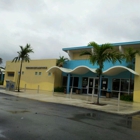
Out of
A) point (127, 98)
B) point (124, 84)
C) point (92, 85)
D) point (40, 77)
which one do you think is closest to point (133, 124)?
point (127, 98)

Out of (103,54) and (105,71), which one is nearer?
(103,54)

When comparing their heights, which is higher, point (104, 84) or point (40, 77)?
point (40, 77)

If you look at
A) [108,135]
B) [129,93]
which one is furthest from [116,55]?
[108,135]

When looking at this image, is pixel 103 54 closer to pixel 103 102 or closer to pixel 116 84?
pixel 103 102

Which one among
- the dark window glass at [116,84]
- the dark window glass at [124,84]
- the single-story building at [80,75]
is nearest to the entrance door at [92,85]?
the single-story building at [80,75]

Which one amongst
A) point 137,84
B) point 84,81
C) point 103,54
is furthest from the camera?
point 84,81

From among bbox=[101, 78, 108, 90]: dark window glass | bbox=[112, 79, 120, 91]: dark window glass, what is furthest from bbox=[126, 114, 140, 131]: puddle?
bbox=[101, 78, 108, 90]: dark window glass

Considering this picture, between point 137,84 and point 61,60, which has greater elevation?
point 61,60

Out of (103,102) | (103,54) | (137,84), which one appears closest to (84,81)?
(137,84)

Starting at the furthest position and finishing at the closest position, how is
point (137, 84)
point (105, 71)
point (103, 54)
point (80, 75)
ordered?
point (80, 75) < point (105, 71) < point (137, 84) < point (103, 54)

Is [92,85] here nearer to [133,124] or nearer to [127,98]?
[127,98]

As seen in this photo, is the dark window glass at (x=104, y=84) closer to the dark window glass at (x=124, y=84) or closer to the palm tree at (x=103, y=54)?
the dark window glass at (x=124, y=84)

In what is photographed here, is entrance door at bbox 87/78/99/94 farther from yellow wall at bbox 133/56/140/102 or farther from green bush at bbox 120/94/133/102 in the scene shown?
yellow wall at bbox 133/56/140/102

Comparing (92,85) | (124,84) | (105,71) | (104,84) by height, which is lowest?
(92,85)
